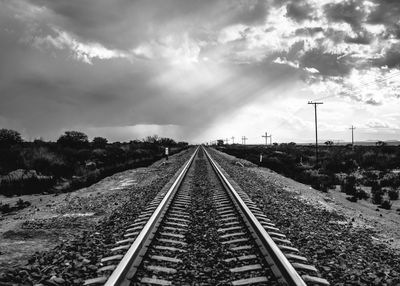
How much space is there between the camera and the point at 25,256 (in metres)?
5.07

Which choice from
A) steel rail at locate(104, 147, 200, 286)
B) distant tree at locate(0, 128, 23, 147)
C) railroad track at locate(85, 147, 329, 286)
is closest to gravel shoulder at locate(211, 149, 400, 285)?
railroad track at locate(85, 147, 329, 286)

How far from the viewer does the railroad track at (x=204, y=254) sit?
390cm

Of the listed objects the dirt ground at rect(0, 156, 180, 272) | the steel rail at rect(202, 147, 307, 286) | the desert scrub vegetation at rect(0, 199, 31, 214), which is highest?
the steel rail at rect(202, 147, 307, 286)

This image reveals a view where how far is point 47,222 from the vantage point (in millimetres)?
7516

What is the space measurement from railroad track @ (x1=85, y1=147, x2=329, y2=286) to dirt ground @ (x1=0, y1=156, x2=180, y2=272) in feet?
4.95

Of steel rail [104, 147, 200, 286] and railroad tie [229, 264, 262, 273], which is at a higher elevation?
steel rail [104, 147, 200, 286]

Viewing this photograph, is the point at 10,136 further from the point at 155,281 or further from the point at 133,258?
the point at 155,281

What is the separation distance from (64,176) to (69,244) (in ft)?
47.0

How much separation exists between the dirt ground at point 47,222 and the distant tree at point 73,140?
99.4 feet

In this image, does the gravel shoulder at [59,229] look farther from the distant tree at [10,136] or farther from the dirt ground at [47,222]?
the distant tree at [10,136]

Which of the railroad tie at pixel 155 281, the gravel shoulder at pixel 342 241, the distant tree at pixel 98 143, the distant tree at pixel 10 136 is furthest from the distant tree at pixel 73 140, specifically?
the railroad tie at pixel 155 281

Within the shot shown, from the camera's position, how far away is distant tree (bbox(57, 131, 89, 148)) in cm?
4047

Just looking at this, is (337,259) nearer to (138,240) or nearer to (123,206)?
(138,240)

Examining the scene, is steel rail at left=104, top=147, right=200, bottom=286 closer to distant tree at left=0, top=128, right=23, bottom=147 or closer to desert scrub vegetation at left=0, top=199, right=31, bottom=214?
desert scrub vegetation at left=0, top=199, right=31, bottom=214
